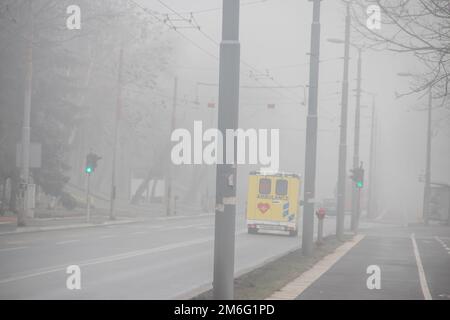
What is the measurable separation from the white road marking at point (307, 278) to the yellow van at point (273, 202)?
34.8 ft

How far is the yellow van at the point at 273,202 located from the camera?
127 ft

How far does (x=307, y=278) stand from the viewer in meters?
18.6

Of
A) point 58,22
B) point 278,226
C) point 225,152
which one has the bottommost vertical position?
point 278,226

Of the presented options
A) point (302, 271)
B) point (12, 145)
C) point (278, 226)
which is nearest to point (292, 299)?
point (302, 271)

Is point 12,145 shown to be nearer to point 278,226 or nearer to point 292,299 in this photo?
point 278,226

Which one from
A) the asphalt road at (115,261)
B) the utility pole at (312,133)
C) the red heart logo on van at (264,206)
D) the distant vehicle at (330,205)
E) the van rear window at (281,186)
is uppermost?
the utility pole at (312,133)

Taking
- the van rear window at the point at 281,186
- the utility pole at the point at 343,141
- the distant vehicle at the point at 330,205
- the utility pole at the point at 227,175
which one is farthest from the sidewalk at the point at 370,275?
the distant vehicle at the point at 330,205

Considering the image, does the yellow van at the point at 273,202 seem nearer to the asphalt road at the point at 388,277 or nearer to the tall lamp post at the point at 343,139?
the tall lamp post at the point at 343,139

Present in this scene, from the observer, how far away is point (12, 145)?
136 ft

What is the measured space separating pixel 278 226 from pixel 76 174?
39608 millimetres

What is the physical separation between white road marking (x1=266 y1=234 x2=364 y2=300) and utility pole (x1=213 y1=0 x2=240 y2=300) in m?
2.68

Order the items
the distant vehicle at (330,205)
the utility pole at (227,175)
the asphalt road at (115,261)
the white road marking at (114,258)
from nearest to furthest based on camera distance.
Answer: the utility pole at (227,175)
the asphalt road at (115,261)
the white road marking at (114,258)
the distant vehicle at (330,205)

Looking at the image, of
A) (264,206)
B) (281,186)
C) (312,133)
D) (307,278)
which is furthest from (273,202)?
(307,278)

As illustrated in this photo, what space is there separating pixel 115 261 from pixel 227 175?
397 inches
